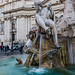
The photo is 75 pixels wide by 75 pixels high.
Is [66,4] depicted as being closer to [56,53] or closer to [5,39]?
[56,53]

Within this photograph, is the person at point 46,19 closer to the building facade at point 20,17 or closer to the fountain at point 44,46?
the fountain at point 44,46

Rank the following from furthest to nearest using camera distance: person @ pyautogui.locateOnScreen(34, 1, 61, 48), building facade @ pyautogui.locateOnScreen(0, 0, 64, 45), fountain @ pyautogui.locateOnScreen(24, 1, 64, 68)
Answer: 1. building facade @ pyautogui.locateOnScreen(0, 0, 64, 45)
2. person @ pyautogui.locateOnScreen(34, 1, 61, 48)
3. fountain @ pyautogui.locateOnScreen(24, 1, 64, 68)

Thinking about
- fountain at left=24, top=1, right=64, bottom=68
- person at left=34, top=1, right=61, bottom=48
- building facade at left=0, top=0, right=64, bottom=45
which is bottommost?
fountain at left=24, top=1, right=64, bottom=68

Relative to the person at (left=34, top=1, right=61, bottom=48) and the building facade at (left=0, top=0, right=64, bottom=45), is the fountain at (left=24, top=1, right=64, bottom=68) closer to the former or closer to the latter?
the person at (left=34, top=1, right=61, bottom=48)

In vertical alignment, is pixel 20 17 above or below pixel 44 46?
above

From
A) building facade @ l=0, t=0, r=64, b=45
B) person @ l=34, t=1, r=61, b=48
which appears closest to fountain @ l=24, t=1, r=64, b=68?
person @ l=34, t=1, r=61, b=48

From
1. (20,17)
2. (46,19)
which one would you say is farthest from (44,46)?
(20,17)

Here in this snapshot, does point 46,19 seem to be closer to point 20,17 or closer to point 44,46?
point 44,46

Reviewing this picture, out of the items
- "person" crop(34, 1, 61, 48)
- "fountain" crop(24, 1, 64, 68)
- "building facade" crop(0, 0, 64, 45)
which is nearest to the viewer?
"fountain" crop(24, 1, 64, 68)

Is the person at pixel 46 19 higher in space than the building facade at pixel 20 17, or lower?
lower

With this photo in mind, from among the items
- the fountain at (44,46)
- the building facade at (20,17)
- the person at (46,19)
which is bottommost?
the fountain at (44,46)

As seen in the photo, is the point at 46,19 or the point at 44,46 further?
the point at 46,19

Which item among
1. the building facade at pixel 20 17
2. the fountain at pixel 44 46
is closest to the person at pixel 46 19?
the fountain at pixel 44 46

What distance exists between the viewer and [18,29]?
3700cm
